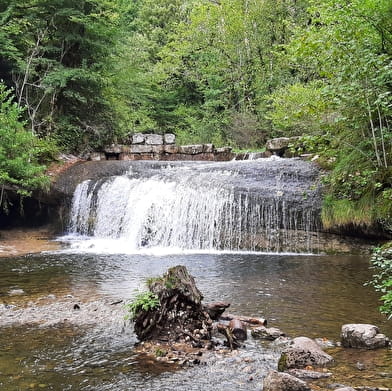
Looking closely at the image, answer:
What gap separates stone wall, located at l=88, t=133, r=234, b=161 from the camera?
1979 centimetres

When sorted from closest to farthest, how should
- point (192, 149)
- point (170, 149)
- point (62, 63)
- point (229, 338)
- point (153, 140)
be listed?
point (229, 338) < point (62, 63) < point (192, 149) < point (170, 149) < point (153, 140)

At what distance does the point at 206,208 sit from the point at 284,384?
9.11 m

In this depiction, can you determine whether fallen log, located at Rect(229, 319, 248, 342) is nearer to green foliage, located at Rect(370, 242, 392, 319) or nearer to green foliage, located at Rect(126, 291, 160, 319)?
green foliage, located at Rect(126, 291, 160, 319)

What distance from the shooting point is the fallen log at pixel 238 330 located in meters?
4.91

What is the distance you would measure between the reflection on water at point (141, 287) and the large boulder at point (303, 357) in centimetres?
17

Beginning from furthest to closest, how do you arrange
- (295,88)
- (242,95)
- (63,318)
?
1. (242,95)
2. (295,88)
3. (63,318)

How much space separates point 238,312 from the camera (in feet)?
19.8

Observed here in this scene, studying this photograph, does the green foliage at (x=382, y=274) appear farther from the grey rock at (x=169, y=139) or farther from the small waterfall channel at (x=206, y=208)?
the grey rock at (x=169, y=139)

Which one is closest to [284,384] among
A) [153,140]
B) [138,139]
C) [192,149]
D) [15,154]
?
[15,154]

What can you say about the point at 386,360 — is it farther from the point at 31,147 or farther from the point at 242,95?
the point at 242,95

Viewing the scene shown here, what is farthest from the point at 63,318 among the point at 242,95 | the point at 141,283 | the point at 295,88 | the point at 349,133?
the point at 242,95

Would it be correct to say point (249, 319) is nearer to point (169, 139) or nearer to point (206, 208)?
point (206, 208)

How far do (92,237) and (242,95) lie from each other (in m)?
15.6

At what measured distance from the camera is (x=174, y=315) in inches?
197
